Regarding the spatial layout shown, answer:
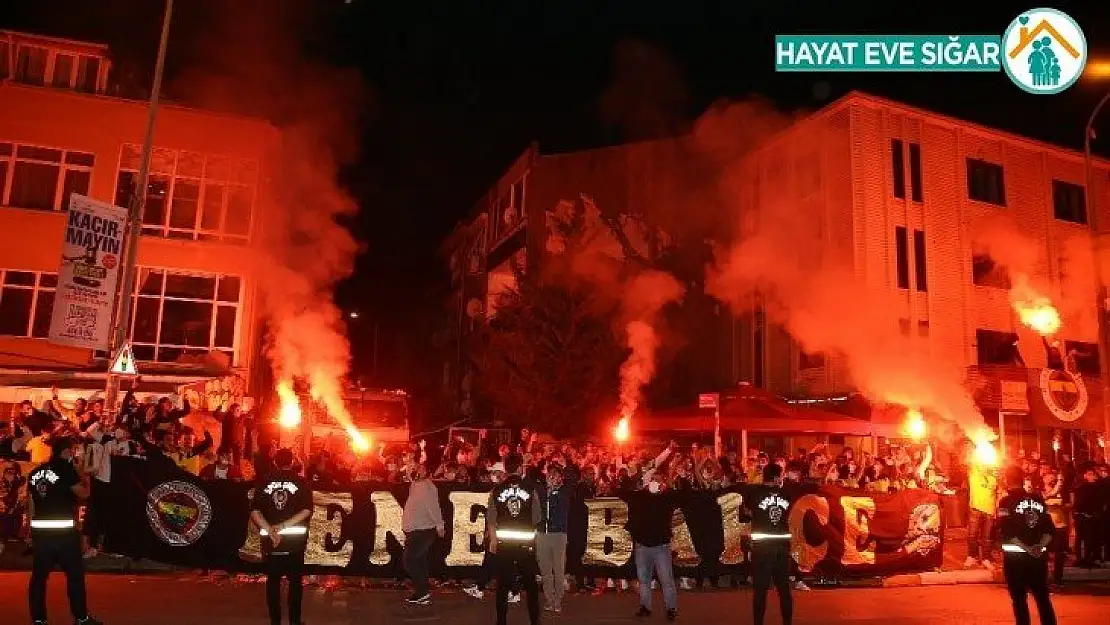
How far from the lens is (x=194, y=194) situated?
77.8 feet

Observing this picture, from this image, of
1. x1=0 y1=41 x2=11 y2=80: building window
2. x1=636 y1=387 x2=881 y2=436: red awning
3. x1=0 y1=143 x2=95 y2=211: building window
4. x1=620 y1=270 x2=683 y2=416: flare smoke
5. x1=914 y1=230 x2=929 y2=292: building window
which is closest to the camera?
x1=636 y1=387 x2=881 y2=436: red awning

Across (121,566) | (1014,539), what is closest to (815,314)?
(1014,539)

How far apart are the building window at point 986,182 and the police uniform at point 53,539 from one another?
1087 inches

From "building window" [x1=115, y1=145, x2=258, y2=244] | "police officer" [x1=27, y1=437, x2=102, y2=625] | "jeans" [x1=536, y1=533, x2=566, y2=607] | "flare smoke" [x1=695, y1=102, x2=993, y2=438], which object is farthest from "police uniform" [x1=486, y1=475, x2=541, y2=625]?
"building window" [x1=115, y1=145, x2=258, y2=244]

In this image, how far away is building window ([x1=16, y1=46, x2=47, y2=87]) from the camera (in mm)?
23062

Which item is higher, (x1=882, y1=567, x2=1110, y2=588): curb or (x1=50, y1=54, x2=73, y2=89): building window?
(x1=50, y1=54, x2=73, y2=89): building window

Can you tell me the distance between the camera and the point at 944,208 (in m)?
26.6

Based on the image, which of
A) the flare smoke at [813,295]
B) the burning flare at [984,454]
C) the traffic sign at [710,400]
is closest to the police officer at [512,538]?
the traffic sign at [710,400]

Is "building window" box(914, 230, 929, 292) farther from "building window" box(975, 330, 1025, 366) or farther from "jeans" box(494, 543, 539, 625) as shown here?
"jeans" box(494, 543, 539, 625)

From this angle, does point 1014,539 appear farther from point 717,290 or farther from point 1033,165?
point 1033,165

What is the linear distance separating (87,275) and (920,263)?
75.1ft

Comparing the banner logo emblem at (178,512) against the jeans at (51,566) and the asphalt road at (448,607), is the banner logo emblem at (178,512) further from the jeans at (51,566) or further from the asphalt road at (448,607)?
the jeans at (51,566)

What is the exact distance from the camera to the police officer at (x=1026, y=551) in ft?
25.7

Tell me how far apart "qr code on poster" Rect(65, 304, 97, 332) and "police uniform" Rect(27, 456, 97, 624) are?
6.41 metres
